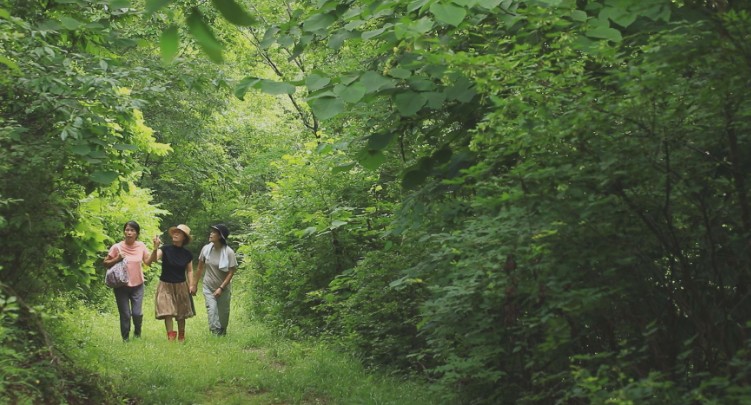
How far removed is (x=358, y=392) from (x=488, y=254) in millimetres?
3740

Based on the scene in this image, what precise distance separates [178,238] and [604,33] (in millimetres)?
8375

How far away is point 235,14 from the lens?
1.93m

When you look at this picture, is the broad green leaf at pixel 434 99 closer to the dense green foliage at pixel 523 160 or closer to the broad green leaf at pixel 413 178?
the dense green foliage at pixel 523 160

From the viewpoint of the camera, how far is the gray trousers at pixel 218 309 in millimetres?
11844

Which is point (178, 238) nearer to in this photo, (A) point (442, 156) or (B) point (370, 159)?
(B) point (370, 159)

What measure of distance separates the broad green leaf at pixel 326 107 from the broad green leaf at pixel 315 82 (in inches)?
4.3

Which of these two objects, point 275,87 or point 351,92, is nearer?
point 351,92

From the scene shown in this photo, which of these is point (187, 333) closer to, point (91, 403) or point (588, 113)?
point (91, 403)

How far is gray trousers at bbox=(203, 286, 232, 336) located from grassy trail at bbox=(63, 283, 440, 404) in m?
0.74

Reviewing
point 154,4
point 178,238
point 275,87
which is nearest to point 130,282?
point 178,238

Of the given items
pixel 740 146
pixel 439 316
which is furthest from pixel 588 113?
pixel 439 316

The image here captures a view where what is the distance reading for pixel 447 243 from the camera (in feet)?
17.3

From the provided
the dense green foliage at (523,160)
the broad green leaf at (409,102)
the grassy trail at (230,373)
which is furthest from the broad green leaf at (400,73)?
the grassy trail at (230,373)

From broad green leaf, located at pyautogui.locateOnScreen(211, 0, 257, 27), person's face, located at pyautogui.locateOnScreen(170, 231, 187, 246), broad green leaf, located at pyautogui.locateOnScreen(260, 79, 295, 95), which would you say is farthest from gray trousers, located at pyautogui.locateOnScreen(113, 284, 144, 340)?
broad green leaf, located at pyautogui.locateOnScreen(211, 0, 257, 27)
